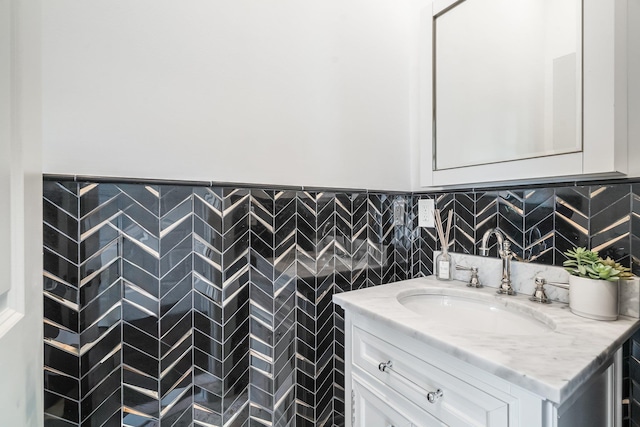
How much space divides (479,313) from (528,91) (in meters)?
0.77

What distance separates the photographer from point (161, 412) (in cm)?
83

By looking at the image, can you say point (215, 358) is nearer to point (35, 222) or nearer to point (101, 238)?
point (101, 238)

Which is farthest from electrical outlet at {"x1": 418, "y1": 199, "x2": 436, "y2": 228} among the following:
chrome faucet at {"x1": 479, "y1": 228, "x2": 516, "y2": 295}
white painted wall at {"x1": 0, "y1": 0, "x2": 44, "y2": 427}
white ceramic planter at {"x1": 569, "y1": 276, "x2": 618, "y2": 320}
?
white painted wall at {"x1": 0, "y1": 0, "x2": 44, "y2": 427}

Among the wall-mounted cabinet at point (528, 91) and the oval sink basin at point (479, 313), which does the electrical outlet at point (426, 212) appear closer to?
the wall-mounted cabinet at point (528, 91)

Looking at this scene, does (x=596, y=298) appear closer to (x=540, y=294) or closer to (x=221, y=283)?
(x=540, y=294)

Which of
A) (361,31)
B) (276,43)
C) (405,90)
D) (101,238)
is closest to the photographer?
(101,238)

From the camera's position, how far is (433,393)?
0.70 meters

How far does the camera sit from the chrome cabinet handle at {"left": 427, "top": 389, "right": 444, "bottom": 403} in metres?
0.69

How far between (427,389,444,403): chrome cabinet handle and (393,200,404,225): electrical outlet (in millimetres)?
764

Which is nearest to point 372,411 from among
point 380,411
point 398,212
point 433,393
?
point 380,411

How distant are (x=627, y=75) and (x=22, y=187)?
4.45 feet

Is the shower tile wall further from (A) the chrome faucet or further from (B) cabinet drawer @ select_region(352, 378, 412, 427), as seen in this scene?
(B) cabinet drawer @ select_region(352, 378, 412, 427)

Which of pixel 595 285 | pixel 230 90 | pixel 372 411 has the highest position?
pixel 230 90

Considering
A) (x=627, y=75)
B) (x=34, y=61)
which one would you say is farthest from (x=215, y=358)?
(x=627, y=75)
